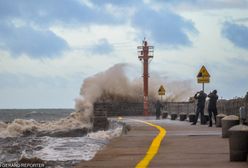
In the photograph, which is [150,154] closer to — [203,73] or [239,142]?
[239,142]

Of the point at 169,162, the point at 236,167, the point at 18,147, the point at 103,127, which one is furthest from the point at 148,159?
the point at 103,127

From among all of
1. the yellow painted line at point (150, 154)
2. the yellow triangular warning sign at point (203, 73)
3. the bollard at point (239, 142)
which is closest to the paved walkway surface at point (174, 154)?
the yellow painted line at point (150, 154)

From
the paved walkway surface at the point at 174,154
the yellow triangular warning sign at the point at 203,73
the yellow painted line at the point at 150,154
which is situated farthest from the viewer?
the yellow triangular warning sign at the point at 203,73

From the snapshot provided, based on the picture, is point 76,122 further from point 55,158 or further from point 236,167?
point 236,167

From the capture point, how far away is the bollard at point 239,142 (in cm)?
1288

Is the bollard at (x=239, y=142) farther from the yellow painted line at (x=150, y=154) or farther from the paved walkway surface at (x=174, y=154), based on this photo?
the yellow painted line at (x=150, y=154)

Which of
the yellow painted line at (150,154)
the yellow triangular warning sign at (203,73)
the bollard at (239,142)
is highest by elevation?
the yellow triangular warning sign at (203,73)

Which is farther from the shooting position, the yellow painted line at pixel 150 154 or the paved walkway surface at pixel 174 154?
the yellow painted line at pixel 150 154

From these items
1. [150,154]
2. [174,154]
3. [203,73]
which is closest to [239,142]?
[174,154]

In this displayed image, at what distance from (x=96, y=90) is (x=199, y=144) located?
65.8 metres

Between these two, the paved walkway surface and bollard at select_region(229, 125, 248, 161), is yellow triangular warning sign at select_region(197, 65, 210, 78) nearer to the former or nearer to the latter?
the paved walkway surface

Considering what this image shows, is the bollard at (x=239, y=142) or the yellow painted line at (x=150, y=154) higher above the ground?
the bollard at (x=239, y=142)

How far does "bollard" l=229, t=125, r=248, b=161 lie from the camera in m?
12.9

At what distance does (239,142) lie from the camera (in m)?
12.9
